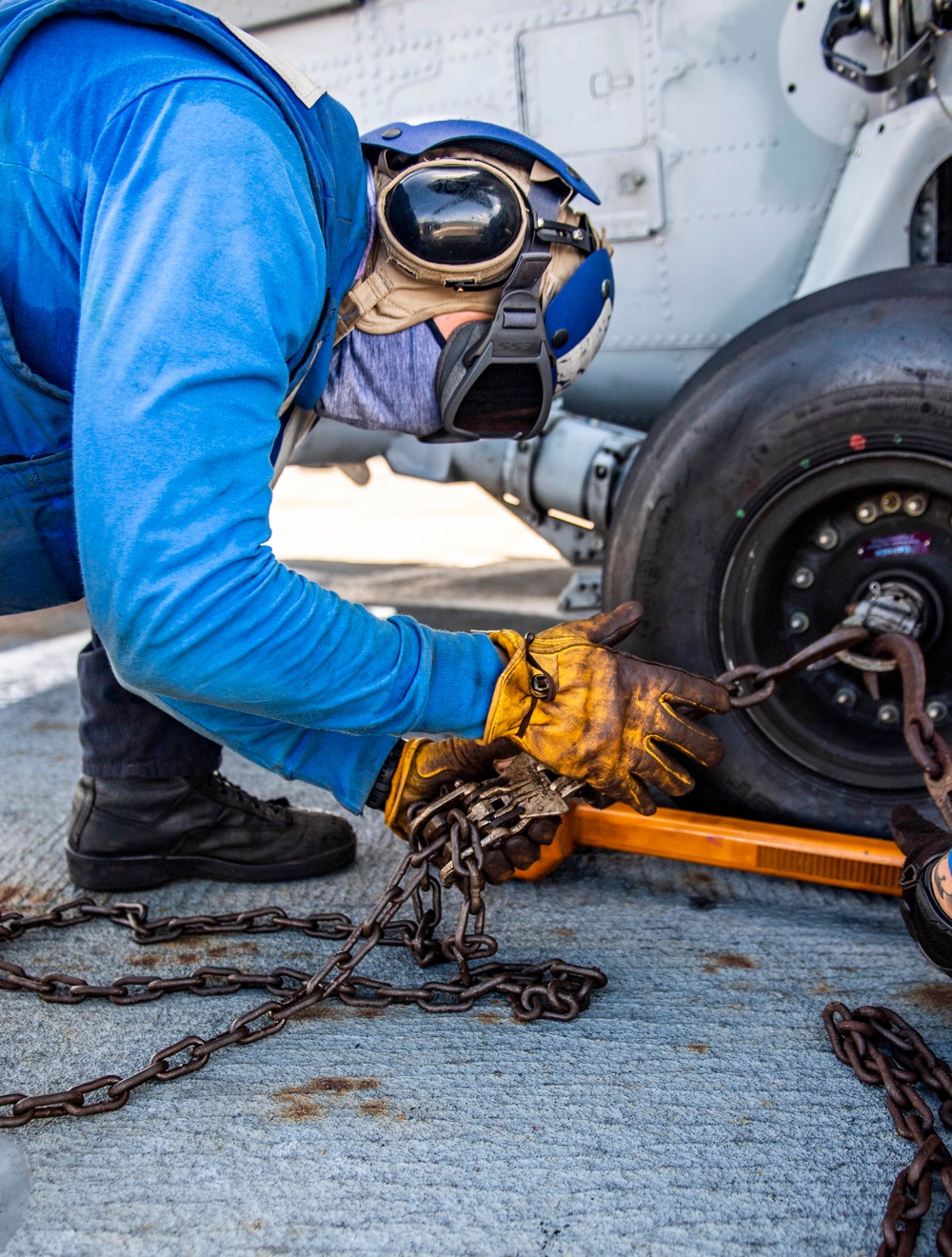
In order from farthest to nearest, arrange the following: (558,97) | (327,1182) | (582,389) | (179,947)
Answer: (582,389) → (558,97) → (179,947) → (327,1182)

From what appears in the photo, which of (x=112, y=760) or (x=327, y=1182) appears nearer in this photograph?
(x=327, y=1182)

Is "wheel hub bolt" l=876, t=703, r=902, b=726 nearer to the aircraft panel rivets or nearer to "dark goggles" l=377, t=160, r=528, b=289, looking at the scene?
the aircraft panel rivets

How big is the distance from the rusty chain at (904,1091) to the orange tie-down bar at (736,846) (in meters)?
0.43

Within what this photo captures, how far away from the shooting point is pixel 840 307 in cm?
202

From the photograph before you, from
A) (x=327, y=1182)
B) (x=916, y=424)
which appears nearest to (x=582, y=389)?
(x=916, y=424)

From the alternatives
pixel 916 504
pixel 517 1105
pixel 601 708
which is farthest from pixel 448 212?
pixel 517 1105

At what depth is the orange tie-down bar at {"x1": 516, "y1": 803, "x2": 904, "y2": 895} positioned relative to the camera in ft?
6.56

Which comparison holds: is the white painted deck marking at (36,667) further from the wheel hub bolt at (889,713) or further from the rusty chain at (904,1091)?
the rusty chain at (904,1091)

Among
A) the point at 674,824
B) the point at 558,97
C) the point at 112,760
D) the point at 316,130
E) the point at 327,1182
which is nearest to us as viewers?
the point at 327,1182

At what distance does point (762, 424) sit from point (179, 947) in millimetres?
1462

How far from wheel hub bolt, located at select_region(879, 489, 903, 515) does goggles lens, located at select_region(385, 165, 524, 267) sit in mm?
921

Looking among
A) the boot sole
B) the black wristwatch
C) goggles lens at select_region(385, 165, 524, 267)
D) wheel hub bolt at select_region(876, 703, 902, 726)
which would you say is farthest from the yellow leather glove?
the boot sole

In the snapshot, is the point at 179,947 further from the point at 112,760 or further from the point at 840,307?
the point at 840,307

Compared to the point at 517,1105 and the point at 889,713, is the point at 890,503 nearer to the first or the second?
the point at 889,713
